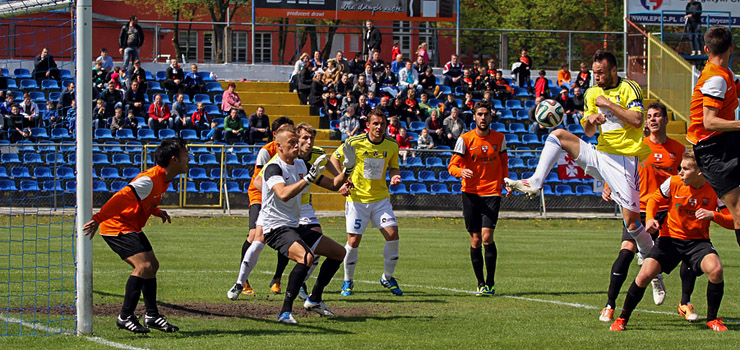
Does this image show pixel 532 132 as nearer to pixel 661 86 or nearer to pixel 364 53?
pixel 661 86

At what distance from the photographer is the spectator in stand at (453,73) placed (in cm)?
3184

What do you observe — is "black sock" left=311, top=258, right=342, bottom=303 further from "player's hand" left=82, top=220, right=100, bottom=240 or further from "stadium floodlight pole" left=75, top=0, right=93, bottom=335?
"player's hand" left=82, top=220, right=100, bottom=240

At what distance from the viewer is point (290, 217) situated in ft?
30.0

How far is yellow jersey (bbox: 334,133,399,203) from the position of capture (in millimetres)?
11719

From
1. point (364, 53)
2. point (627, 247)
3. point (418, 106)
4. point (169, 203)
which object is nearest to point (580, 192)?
point (418, 106)

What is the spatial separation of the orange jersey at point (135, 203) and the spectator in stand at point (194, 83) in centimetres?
2161

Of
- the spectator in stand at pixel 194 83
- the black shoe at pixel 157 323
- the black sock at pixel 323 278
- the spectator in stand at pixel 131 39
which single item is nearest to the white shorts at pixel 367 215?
the black sock at pixel 323 278

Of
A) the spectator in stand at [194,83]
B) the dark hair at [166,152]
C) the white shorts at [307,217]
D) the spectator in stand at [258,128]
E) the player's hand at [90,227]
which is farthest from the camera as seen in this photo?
the spectator in stand at [194,83]

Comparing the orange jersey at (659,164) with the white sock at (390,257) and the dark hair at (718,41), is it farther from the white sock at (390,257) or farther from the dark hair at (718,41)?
the white sock at (390,257)

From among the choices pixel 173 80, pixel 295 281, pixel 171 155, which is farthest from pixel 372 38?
pixel 171 155

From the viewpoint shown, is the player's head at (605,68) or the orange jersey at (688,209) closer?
the orange jersey at (688,209)

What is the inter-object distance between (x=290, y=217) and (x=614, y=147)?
3538 millimetres

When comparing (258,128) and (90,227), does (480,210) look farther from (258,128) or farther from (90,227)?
(258,128)

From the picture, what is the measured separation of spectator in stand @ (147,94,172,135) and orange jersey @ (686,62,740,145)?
21.2m
